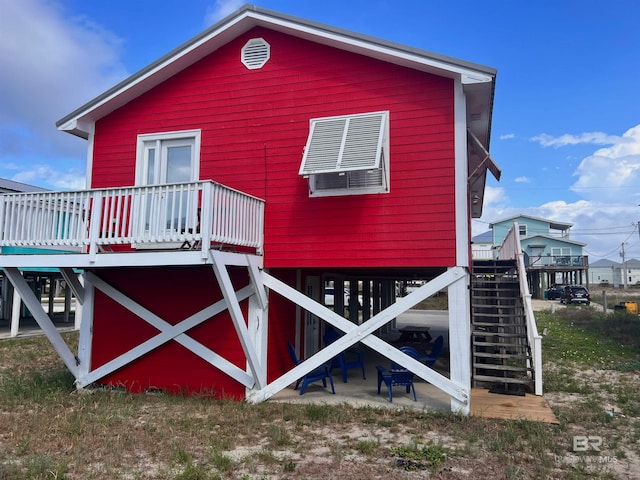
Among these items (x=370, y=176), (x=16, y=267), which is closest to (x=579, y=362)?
(x=370, y=176)

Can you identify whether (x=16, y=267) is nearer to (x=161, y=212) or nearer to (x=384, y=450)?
(x=161, y=212)

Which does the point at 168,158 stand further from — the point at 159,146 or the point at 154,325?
the point at 154,325

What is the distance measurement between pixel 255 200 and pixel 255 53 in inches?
107

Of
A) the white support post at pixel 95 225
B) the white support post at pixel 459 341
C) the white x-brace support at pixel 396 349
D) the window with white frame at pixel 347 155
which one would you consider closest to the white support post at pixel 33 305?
the white support post at pixel 95 225

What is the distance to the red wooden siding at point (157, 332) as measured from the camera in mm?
8219

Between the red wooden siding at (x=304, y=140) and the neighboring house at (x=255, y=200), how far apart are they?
0.02 m

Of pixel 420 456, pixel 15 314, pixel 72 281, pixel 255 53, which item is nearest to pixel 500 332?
pixel 420 456

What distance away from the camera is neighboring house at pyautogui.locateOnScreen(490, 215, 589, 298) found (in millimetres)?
42375

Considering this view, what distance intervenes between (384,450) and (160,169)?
6.16 meters

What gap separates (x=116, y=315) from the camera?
29.0ft

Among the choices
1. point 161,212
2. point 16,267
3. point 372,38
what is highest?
point 372,38

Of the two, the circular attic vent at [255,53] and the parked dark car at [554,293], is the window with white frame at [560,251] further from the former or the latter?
the circular attic vent at [255,53]

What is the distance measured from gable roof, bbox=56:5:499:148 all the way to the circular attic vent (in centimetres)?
28

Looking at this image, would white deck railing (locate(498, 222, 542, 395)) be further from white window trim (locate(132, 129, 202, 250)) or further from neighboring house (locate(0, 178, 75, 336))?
neighboring house (locate(0, 178, 75, 336))
